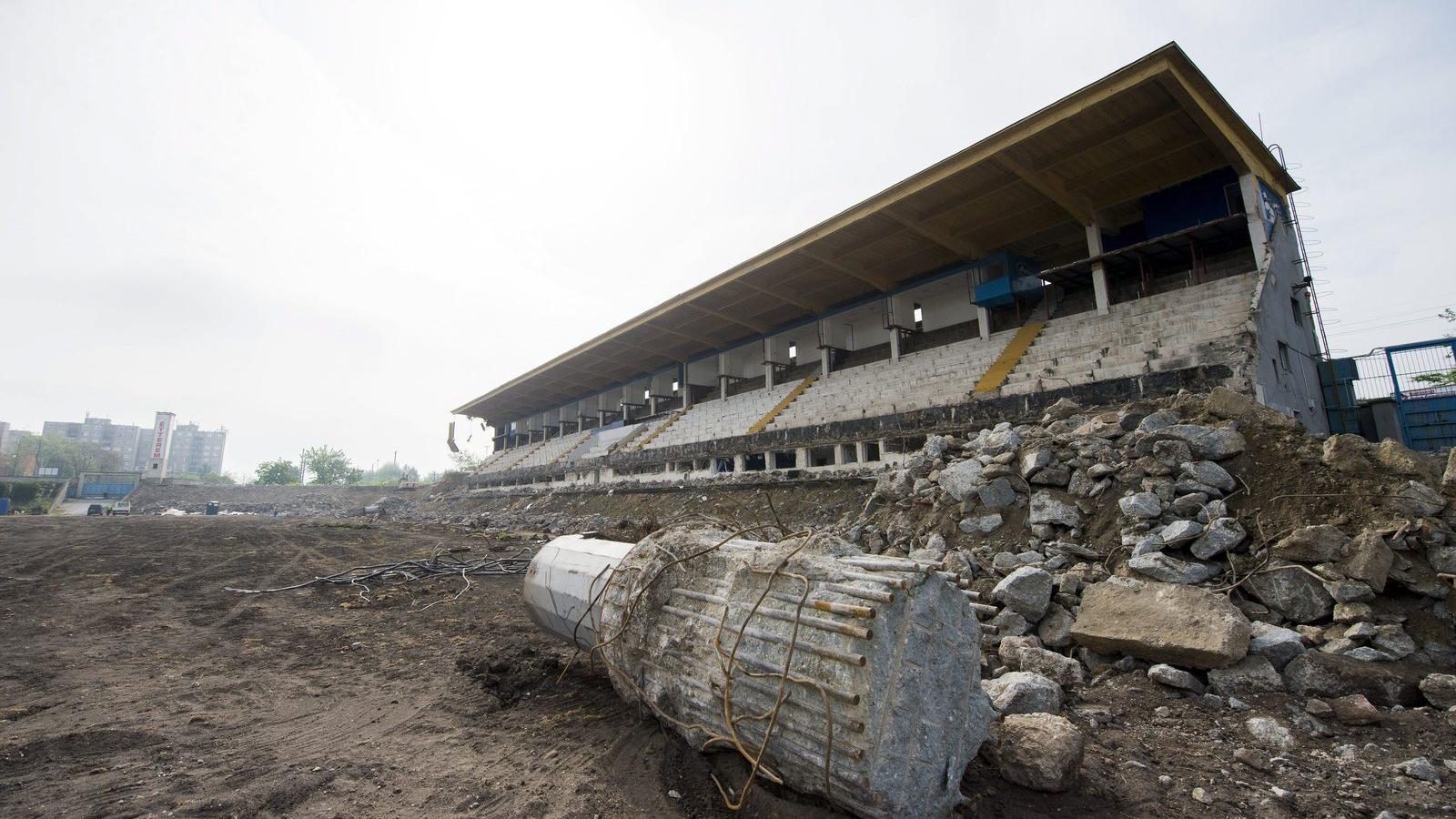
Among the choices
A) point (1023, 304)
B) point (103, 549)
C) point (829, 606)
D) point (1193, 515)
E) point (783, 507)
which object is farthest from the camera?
Answer: point (1023, 304)

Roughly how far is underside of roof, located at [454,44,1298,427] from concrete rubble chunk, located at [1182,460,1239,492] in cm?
959

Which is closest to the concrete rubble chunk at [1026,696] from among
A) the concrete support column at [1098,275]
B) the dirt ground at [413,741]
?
the dirt ground at [413,741]

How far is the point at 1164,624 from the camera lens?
421cm

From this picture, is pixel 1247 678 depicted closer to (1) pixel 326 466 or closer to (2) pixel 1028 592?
(2) pixel 1028 592

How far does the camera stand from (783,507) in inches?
567

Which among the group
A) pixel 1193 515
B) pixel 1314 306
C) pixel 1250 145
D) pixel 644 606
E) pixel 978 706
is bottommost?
pixel 978 706

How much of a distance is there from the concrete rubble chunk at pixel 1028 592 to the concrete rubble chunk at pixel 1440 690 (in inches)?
83.1

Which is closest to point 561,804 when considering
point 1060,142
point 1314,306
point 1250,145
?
point 1060,142

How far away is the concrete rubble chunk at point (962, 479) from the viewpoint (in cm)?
707

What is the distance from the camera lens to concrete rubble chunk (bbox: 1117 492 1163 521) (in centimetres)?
557

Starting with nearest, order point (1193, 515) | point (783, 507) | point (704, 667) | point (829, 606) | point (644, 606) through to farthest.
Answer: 1. point (829, 606)
2. point (704, 667)
3. point (644, 606)
4. point (1193, 515)
5. point (783, 507)

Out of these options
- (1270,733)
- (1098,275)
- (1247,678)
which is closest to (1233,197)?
(1098,275)

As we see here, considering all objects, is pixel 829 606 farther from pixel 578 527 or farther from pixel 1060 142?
pixel 578 527

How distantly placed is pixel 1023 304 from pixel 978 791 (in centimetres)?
1895
